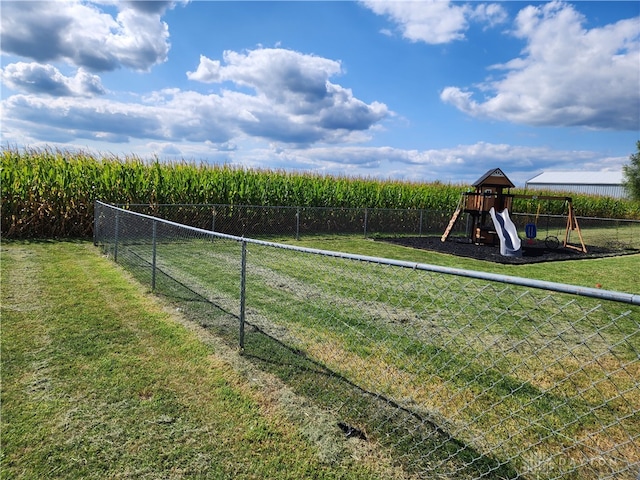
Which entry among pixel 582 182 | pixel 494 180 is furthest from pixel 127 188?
pixel 582 182

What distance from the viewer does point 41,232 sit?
39.0 ft

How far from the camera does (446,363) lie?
13.2 feet

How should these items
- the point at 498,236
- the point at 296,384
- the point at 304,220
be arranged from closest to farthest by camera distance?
the point at 296,384, the point at 498,236, the point at 304,220

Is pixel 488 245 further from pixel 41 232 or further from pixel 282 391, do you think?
pixel 41 232

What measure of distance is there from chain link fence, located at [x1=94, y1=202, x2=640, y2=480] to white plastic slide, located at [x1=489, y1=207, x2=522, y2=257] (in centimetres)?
541

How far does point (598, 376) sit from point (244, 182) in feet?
46.5

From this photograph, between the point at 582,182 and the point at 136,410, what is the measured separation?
64441 mm

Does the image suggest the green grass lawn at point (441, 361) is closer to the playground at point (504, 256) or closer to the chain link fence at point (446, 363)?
Answer: the chain link fence at point (446, 363)

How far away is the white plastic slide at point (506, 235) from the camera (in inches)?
474

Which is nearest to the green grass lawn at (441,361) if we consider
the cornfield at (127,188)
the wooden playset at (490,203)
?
the cornfield at (127,188)

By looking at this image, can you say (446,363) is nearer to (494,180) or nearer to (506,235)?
(506,235)

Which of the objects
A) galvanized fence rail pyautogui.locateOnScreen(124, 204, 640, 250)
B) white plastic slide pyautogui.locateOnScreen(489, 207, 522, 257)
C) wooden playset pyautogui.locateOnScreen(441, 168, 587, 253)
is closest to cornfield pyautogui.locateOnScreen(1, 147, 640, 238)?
galvanized fence rail pyautogui.locateOnScreen(124, 204, 640, 250)

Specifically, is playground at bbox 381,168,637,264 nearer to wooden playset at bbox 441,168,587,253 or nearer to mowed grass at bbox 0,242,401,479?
wooden playset at bbox 441,168,587,253

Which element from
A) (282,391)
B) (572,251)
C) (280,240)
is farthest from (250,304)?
(572,251)
